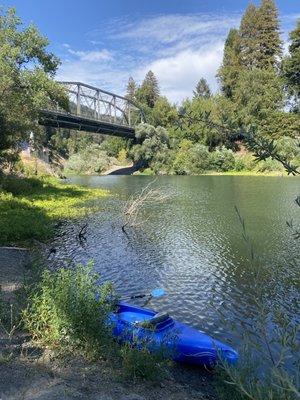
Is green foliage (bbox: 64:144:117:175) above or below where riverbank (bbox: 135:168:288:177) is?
above

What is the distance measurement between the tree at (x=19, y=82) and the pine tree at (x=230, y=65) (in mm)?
65355

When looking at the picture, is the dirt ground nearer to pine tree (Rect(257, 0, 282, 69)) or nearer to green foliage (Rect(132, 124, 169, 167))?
green foliage (Rect(132, 124, 169, 167))

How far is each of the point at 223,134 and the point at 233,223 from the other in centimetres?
1975

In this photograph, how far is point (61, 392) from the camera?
5.64 meters

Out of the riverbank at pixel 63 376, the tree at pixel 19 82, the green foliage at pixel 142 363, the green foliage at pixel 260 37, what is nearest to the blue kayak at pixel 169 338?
the green foliage at pixel 142 363

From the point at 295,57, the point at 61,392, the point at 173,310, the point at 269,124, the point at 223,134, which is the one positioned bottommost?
the point at 173,310

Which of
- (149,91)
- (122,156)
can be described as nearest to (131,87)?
(149,91)

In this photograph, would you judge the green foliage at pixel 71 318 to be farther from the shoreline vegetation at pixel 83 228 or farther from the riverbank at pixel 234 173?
the riverbank at pixel 234 173

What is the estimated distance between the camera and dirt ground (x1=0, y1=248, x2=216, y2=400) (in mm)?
5711

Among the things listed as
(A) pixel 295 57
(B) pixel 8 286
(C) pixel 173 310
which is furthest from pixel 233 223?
(A) pixel 295 57

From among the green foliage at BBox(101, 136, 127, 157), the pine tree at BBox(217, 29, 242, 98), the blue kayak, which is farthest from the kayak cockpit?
the green foliage at BBox(101, 136, 127, 157)

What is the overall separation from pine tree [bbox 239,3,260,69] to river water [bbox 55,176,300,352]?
68626mm

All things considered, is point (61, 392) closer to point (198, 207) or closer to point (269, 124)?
point (198, 207)

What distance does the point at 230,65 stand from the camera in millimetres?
92125
